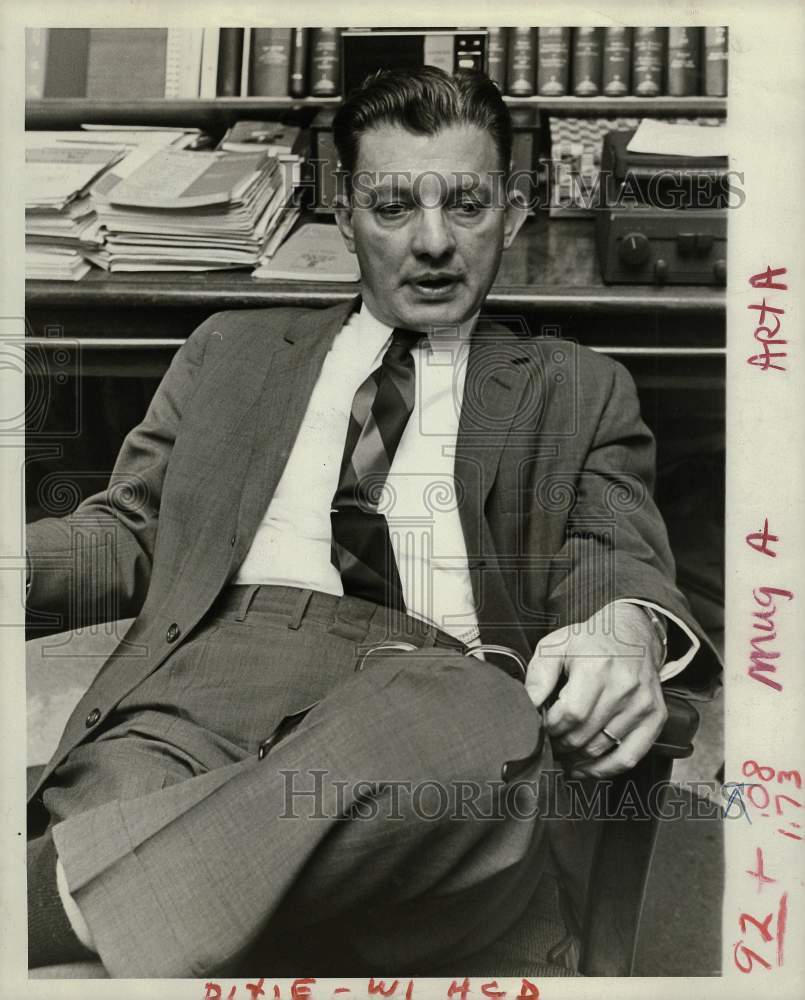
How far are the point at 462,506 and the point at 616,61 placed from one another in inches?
28.3

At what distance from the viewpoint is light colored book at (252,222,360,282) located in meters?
1.49

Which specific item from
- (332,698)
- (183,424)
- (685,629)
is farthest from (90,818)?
(685,629)

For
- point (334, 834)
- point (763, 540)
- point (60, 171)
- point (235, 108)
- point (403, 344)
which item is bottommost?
point (334, 834)

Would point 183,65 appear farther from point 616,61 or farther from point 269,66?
point 616,61

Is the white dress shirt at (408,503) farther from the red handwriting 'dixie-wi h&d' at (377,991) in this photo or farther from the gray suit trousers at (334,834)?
the red handwriting 'dixie-wi h&d' at (377,991)

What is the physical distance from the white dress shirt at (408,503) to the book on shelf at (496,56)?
366 millimetres

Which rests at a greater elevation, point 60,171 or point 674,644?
point 60,171

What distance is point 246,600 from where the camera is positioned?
4.30 ft

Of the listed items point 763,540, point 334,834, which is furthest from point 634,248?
point 334,834

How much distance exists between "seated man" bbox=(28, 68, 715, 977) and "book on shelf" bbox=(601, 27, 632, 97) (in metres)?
0.33

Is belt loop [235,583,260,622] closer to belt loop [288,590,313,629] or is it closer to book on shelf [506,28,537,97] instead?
belt loop [288,590,313,629]

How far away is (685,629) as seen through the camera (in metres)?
1.28

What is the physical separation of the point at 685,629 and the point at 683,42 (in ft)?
2.64

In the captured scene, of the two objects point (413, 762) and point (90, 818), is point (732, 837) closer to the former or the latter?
point (413, 762)
